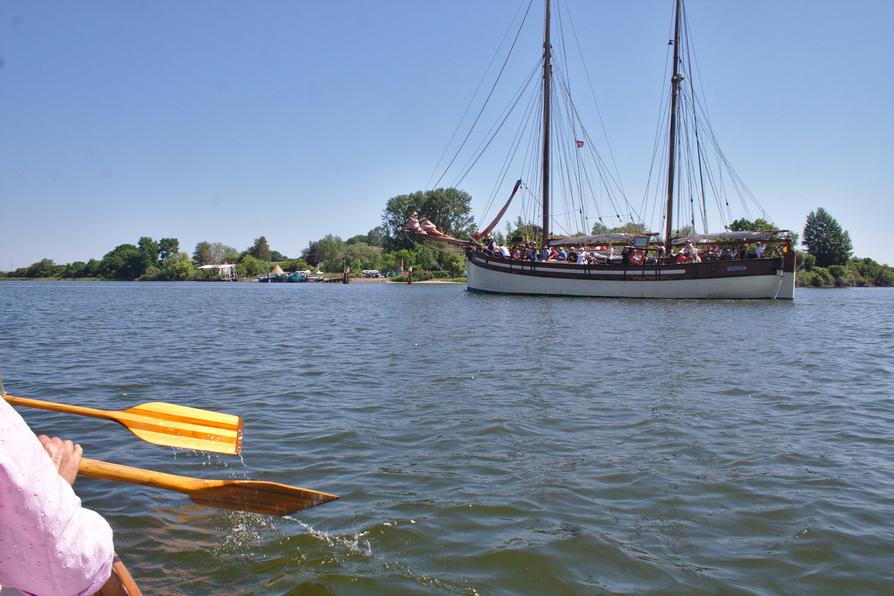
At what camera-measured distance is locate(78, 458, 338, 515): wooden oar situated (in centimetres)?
Result: 363

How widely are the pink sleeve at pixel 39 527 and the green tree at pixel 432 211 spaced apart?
11003 centimetres

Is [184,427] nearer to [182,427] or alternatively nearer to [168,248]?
[182,427]

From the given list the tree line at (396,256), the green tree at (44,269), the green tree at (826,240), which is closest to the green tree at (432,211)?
the tree line at (396,256)

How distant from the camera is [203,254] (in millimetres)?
165750

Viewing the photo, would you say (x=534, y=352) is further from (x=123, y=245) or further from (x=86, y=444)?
(x=123, y=245)

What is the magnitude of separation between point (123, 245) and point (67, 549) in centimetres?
17499

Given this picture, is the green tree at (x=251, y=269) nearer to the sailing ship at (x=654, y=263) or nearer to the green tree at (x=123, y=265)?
the green tree at (x=123, y=265)

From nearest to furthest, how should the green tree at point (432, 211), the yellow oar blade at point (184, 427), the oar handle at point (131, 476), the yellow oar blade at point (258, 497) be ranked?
the oar handle at point (131, 476)
the yellow oar blade at point (258, 497)
the yellow oar blade at point (184, 427)
the green tree at point (432, 211)

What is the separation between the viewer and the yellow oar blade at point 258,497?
13.1 ft

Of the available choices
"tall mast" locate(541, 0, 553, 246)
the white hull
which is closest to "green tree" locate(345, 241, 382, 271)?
"tall mast" locate(541, 0, 553, 246)

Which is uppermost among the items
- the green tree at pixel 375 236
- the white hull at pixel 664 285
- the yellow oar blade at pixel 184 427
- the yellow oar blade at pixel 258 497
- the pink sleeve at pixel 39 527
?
the green tree at pixel 375 236

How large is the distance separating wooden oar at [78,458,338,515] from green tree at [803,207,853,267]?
341 feet

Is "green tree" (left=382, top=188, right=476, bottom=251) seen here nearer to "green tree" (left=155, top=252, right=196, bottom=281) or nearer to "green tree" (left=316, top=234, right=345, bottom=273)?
"green tree" (left=316, top=234, right=345, bottom=273)

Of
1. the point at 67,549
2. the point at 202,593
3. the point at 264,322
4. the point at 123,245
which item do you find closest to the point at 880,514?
the point at 202,593
